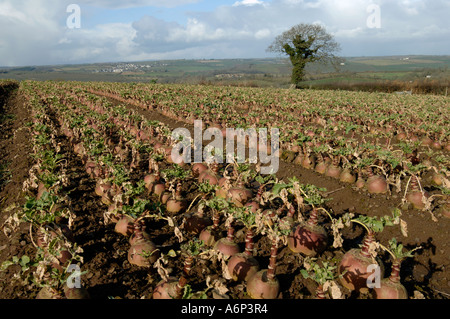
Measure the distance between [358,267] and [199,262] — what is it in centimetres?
228

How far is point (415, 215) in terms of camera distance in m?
6.15

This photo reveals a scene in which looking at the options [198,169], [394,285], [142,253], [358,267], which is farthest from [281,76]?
[394,285]

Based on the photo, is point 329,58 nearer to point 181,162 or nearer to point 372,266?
point 181,162

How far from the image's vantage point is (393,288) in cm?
361

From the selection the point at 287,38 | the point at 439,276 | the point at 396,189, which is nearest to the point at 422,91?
the point at 287,38

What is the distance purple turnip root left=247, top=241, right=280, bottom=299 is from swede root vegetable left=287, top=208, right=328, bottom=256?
1.17 metres

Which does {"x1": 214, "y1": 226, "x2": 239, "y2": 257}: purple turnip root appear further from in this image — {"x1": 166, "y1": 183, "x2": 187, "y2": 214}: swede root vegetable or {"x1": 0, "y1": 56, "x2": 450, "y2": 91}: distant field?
{"x1": 0, "y1": 56, "x2": 450, "y2": 91}: distant field

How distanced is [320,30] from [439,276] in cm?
5306

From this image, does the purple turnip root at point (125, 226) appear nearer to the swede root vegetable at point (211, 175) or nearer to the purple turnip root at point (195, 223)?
the purple turnip root at point (195, 223)

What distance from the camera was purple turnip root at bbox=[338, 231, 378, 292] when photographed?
12.7ft

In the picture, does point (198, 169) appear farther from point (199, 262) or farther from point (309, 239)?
point (309, 239)

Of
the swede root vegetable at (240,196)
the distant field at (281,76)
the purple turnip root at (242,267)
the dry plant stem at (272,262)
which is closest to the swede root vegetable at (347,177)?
the swede root vegetable at (240,196)

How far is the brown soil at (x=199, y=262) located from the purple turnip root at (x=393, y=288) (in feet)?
1.08

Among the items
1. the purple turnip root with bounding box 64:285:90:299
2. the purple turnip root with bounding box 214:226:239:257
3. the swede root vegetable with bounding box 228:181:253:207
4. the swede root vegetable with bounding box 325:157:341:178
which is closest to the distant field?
the swede root vegetable with bounding box 325:157:341:178
